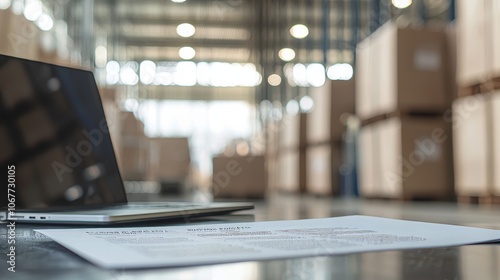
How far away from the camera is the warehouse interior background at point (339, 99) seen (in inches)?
132

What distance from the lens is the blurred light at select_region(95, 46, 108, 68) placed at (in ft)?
30.5

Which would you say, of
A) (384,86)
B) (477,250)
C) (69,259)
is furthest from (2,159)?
(384,86)

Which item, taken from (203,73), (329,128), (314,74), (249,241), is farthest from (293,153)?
(203,73)

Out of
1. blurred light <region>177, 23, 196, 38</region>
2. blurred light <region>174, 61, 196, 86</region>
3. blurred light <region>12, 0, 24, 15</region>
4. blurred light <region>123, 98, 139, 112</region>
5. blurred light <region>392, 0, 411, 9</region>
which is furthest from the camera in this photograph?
blurred light <region>174, 61, 196, 86</region>

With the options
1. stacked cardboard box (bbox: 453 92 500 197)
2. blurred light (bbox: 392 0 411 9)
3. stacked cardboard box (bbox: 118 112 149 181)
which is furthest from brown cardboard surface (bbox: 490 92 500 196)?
blurred light (bbox: 392 0 411 9)

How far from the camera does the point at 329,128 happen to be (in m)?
5.60

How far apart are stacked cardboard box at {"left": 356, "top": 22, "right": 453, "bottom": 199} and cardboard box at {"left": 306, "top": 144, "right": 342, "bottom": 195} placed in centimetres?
140

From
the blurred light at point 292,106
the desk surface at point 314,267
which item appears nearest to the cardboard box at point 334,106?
the desk surface at point 314,267

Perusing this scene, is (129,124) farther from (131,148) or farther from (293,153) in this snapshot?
(293,153)

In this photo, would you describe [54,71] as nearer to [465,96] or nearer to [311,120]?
[465,96]

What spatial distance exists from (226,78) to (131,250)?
15.1 m

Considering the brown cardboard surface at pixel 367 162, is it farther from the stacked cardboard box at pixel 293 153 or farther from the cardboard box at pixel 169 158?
the cardboard box at pixel 169 158

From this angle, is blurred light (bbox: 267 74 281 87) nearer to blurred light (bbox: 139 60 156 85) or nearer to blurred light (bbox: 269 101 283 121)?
blurred light (bbox: 269 101 283 121)

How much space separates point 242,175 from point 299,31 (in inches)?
266
